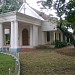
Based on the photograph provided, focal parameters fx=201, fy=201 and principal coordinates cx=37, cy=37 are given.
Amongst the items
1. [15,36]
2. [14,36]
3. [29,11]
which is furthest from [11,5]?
[15,36]

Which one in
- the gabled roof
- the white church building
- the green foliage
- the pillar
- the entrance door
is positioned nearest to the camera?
the green foliage

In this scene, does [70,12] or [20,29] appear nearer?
[70,12]

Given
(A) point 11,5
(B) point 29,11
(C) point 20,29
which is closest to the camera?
(C) point 20,29

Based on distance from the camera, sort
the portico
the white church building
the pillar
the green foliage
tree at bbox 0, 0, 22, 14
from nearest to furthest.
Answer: the green foliage
the pillar
the portico
the white church building
tree at bbox 0, 0, 22, 14

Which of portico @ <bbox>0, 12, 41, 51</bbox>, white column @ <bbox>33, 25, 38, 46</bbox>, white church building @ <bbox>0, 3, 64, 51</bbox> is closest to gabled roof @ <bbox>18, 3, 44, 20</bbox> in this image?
white church building @ <bbox>0, 3, 64, 51</bbox>

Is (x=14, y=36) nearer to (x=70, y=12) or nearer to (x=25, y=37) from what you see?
(x=25, y=37)

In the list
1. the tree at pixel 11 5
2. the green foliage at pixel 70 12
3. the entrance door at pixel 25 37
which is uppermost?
the tree at pixel 11 5

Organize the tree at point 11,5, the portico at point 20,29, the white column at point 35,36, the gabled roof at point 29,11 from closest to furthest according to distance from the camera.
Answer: the portico at point 20,29 < the white column at point 35,36 < the gabled roof at point 29,11 < the tree at point 11,5

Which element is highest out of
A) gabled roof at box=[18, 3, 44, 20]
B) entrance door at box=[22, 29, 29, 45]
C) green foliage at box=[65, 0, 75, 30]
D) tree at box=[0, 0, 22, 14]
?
tree at box=[0, 0, 22, 14]

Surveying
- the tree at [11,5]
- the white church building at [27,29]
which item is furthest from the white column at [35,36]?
the tree at [11,5]

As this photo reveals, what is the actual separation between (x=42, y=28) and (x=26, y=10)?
5541 mm

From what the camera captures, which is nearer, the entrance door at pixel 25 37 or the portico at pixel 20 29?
the portico at pixel 20 29

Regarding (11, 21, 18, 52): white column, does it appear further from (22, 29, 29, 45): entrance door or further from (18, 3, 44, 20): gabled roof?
(18, 3, 44, 20): gabled roof

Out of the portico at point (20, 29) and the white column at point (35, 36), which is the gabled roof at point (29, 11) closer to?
the portico at point (20, 29)
